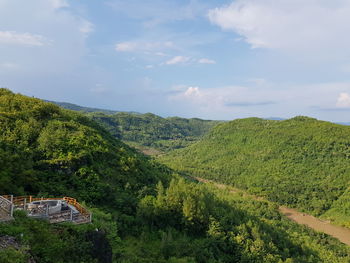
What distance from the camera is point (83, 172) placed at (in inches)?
Result: 1303

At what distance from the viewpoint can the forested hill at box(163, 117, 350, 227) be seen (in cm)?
8475

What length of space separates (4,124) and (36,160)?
7.23 meters

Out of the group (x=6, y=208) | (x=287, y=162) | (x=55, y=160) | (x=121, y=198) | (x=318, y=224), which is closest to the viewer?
(x=6, y=208)

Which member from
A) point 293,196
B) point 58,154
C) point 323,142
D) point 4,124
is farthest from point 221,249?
point 323,142

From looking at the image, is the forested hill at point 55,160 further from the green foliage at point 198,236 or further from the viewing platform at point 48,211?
the viewing platform at point 48,211

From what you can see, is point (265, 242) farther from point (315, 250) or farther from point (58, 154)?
point (58, 154)

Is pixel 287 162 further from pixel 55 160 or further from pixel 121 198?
pixel 55 160

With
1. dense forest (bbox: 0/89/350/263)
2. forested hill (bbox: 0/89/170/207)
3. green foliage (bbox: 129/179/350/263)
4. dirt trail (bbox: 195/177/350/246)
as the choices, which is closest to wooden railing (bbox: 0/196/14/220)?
dense forest (bbox: 0/89/350/263)

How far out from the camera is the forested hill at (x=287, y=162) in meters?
84.8

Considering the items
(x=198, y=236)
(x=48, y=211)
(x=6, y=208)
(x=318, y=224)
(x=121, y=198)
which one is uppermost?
(x=6, y=208)

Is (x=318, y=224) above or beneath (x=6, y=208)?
beneath

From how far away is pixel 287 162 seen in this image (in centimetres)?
10906

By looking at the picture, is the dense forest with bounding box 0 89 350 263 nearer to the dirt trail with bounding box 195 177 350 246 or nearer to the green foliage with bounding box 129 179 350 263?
the green foliage with bounding box 129 179 350 263

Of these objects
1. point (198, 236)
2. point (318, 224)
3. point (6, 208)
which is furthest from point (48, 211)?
point (318, 224)
